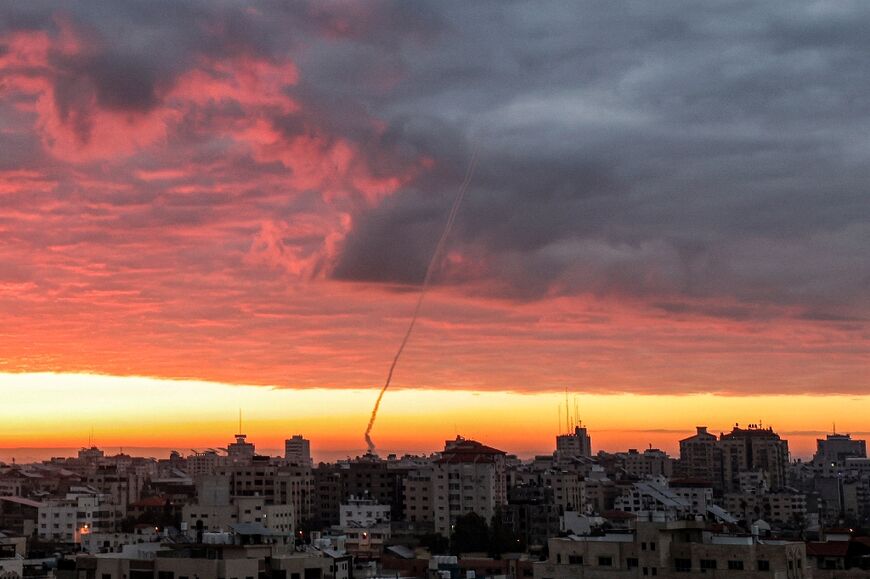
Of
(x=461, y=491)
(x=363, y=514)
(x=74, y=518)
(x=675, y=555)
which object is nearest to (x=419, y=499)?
(x=461, y=491)

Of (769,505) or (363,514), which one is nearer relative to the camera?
(363,514)

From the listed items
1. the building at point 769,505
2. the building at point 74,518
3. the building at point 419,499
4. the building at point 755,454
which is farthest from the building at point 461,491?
the building at point 755,454

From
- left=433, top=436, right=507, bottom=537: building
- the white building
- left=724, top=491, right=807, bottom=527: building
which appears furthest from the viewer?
left=724, top=491, right=807, bottom=527: building

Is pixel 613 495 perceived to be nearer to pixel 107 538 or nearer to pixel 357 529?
pixel 357 529

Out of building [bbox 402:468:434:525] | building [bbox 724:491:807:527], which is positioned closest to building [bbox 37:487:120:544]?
→ building [bbox 402:468:434:525]

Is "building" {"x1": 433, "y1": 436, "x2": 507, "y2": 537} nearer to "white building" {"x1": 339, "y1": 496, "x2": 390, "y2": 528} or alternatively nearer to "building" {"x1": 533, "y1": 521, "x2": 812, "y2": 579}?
"white building" {"x1": 339, "y1": 496, "x2": 390, "y2": 528}

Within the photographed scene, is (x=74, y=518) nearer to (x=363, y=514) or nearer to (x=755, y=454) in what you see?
Answer: (x=363, y=514)

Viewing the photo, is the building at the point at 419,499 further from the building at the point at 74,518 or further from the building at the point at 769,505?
the building at the point at 769,505

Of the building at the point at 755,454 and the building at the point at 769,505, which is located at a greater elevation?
the building at the point at 755,454

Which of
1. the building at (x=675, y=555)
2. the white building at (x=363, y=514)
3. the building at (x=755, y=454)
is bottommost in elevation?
the building at (x=675, y=555)

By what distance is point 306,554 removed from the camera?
52.9m

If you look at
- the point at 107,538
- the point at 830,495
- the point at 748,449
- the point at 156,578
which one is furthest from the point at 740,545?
the point at 748,449

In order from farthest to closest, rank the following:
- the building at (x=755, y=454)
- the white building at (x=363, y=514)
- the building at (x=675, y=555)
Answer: the building at (x=755, y=454)
the white building at (x=363, y=514)
the building at (x=675, y=555)

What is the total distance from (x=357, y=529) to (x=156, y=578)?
163ft
